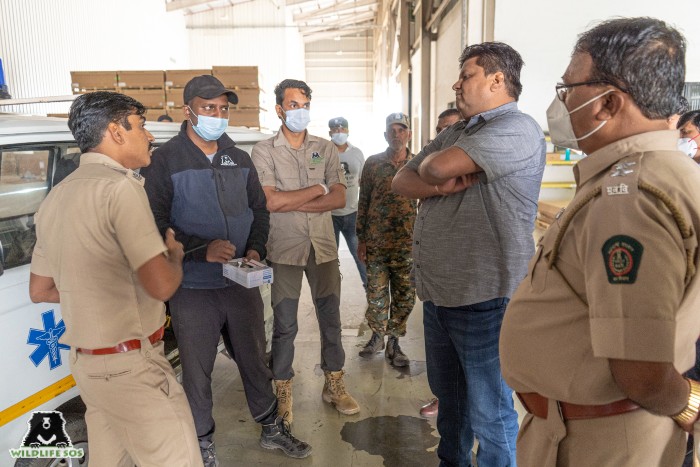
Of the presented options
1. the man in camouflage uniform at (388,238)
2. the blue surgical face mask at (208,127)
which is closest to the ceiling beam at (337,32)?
the man in camouflage uniform at (388,238)

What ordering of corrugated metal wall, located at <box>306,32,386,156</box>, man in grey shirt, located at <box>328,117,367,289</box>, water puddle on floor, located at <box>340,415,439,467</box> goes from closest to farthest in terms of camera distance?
1. water puddle on floor, located at <box>340,415,439,467</box>
2. man in grey shirt, located at <box>328,117,367,289</box>
3. corrugated metal wall, located at <box>306,32,386,156</box>

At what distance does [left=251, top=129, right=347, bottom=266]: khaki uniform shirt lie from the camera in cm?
A: 257

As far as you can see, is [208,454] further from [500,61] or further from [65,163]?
[500,61]

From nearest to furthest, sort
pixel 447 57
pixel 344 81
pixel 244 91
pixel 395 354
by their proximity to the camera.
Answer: pixel 395 354 → pixel 244 91 → pixel 447 57 → pixel 344 81

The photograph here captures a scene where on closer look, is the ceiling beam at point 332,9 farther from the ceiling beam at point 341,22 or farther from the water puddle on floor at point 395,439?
the water puddle on floor at point 395,439

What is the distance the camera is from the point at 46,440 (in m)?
1.72

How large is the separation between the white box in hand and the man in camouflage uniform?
4.80ft

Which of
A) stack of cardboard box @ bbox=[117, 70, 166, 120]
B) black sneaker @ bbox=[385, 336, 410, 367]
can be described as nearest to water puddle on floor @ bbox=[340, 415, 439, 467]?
black sneaker @ bbox=[385, 336, 410, 367]

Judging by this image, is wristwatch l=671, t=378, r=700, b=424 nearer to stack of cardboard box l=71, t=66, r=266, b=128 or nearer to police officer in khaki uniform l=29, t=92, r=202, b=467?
police officer in khaki uniform l=29, t=92, r=202, b=467

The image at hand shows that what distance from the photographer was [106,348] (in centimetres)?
141

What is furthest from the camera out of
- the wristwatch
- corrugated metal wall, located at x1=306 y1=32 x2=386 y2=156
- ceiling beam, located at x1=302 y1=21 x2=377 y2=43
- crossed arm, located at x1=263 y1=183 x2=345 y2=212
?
corrugated metal wall, located at x1=306 y1=32 x2=386 y2=156

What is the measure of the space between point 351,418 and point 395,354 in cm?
80

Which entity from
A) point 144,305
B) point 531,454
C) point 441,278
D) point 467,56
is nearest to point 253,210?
point 144,305

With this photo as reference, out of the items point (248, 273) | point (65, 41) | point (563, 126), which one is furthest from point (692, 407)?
point (65, 41)
